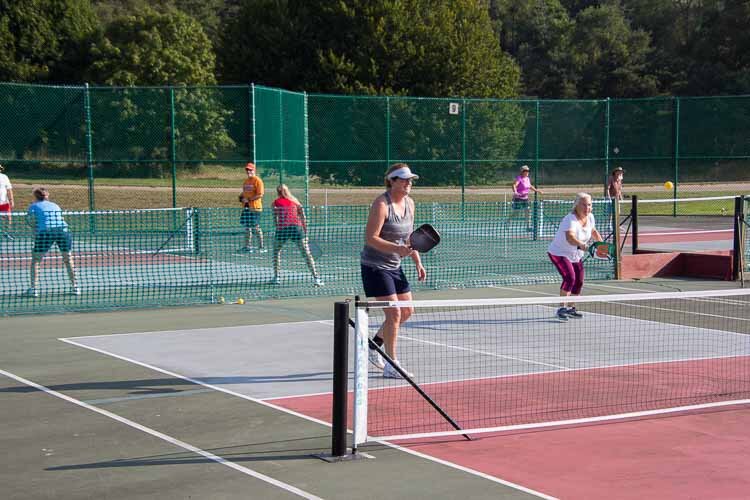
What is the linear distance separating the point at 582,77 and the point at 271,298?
50338 millimetres

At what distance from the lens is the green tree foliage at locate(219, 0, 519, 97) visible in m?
43.2

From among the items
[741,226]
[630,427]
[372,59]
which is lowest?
[630,427]

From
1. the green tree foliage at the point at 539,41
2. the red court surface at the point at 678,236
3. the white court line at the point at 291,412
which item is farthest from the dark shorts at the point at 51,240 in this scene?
the green tree foliage at the point at 539,41

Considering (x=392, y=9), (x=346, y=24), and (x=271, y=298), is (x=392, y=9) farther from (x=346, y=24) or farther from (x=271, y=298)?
(x=271, y=298)

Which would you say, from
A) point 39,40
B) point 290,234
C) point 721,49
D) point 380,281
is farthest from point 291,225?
point 721,49

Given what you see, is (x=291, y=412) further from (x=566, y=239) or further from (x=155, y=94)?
(x=155, y=94)

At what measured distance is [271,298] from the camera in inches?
583

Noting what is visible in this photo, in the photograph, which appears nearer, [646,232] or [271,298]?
[271,298]

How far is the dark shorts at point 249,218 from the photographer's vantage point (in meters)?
18.8

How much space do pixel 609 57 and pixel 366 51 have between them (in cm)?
2327

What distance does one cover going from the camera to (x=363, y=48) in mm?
43406

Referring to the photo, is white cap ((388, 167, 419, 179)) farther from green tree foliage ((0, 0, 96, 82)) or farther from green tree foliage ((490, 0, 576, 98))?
green tree foliage ((490, 0, 576, 98))

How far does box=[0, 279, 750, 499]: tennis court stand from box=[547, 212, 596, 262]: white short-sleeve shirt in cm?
87

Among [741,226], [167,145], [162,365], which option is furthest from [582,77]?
[162,365]
